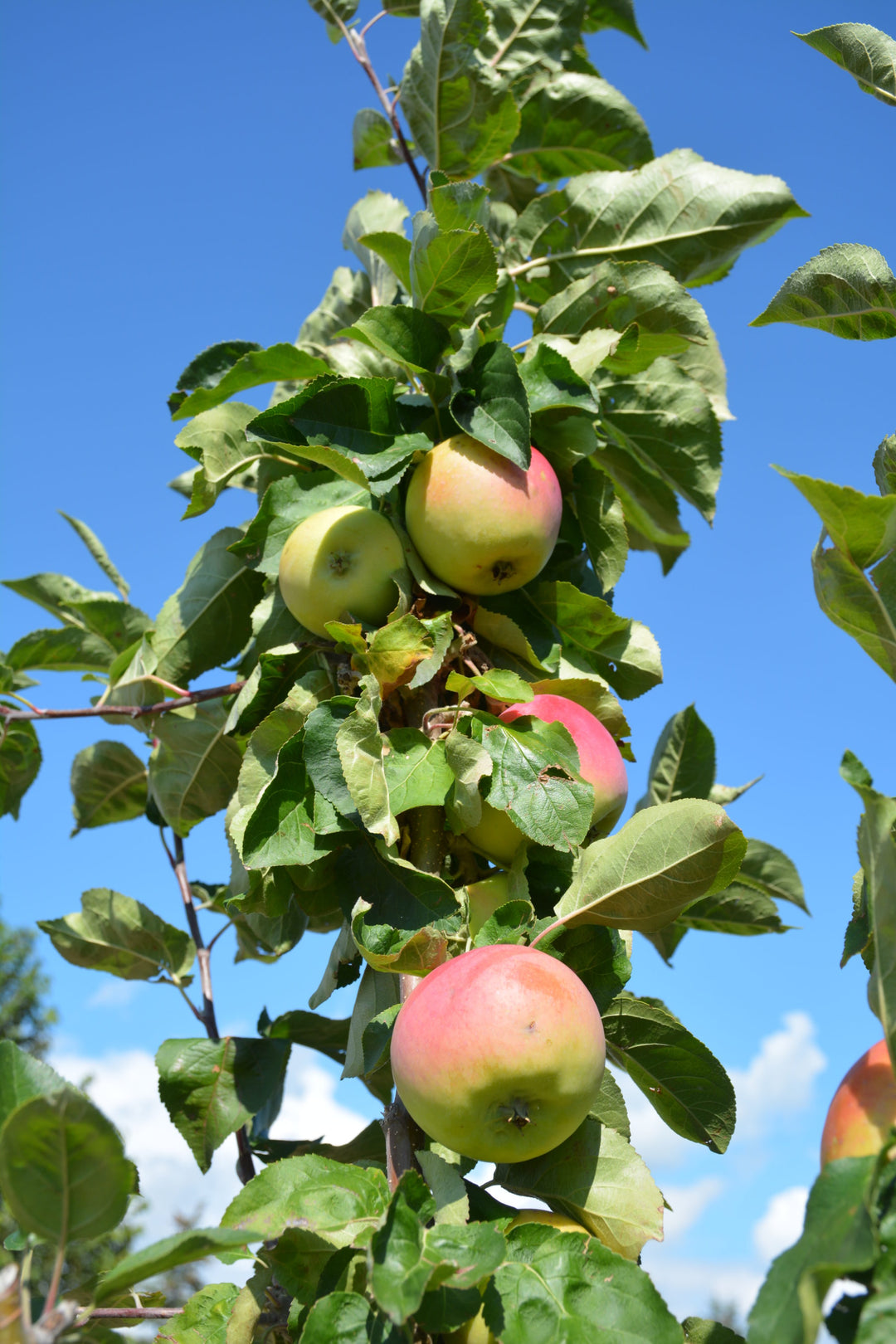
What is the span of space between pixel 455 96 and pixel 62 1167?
2.23 meters

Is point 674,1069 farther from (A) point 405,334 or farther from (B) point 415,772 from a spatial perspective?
(A) point 405,334

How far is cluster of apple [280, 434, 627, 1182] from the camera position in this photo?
1.21m

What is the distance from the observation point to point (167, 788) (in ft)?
7.30

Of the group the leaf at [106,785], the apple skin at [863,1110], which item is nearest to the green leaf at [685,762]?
the apple skin at [863,1110]

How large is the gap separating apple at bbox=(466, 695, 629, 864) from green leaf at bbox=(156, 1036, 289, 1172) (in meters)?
0.68

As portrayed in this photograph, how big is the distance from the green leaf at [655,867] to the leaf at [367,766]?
28 cm

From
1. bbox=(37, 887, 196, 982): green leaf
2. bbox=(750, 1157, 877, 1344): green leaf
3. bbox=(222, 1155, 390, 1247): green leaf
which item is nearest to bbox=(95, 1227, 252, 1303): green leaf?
bbox=(222, 1155, 390, 1247): green leaf

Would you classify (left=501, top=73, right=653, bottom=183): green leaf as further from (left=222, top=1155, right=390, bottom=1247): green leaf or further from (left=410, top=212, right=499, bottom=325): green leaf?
(left=222, top=1155, right=390, bottom=1247): green leaf

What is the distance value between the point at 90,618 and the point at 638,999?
1.56 meters

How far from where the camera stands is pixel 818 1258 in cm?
88

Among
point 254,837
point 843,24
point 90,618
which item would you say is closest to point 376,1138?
point 254,837

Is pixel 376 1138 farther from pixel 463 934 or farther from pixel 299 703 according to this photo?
pixel 299 703

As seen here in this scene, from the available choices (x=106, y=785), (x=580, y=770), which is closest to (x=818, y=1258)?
(x=580, y=770)

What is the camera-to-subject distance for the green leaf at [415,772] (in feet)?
4.83
